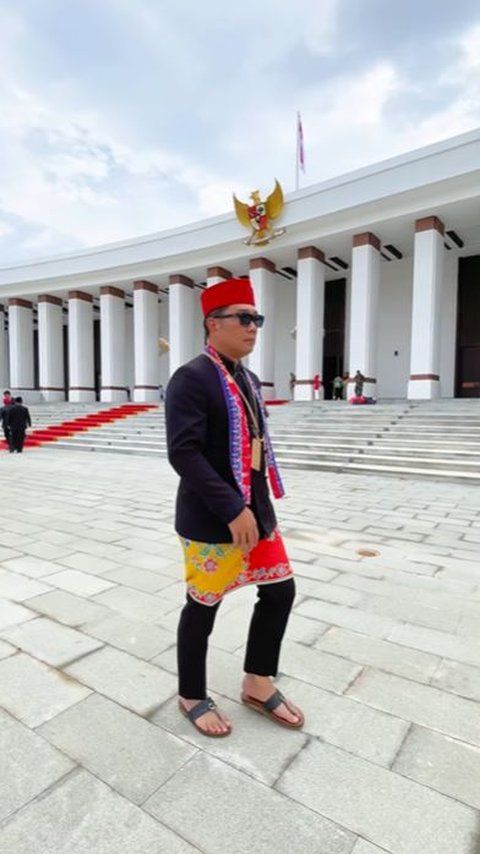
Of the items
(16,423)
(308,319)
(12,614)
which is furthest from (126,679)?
(308,319)

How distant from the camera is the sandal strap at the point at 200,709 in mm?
1812

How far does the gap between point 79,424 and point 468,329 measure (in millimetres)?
15429

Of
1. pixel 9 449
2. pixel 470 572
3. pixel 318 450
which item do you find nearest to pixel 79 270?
pixel 9 449

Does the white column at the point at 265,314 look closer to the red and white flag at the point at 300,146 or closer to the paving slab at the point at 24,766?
the red and white flag at the point at 300,146

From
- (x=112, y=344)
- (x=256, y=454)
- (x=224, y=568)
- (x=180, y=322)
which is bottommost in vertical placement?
(x=224, y=568)

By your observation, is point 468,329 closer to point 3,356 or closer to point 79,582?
point 79,582

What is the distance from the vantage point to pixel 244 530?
1.57 meters

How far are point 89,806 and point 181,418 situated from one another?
4.06ft

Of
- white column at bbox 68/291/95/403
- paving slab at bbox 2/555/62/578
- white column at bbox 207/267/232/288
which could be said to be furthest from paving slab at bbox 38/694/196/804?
white column at bbox 68/291/95/403

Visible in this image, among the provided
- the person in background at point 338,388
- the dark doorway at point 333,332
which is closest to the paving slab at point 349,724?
the person in background at point 338,388

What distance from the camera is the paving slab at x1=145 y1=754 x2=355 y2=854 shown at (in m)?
1.32

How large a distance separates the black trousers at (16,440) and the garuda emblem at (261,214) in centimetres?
1085

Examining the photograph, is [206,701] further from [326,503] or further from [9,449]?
[9,449]

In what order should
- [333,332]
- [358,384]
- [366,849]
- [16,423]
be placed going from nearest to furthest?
[366,849]
[16,423]
[358,384]
[333,332]
